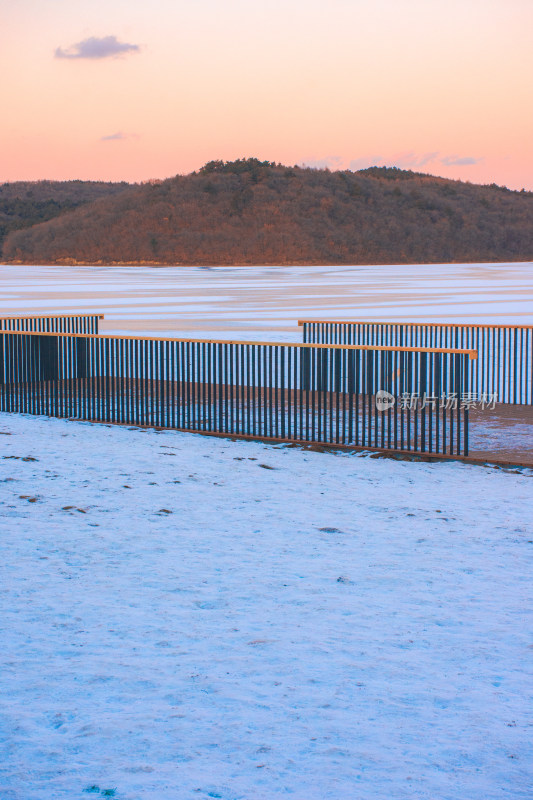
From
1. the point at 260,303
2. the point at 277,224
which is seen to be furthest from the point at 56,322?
the point at 277,224

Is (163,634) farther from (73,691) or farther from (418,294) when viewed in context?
(418,294)

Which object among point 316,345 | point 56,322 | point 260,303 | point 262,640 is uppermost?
point 260,303

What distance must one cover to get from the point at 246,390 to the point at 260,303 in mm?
20890

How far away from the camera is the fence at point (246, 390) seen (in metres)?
11.8

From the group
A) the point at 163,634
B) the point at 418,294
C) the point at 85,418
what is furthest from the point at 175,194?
the point at 163,634

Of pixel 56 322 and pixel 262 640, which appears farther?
pixel 56 322

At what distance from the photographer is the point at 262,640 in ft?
16.9

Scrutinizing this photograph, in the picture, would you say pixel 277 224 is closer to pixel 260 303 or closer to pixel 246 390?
pixel 260 303

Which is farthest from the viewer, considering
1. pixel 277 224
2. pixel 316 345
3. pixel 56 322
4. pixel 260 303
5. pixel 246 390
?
pixel 277 224

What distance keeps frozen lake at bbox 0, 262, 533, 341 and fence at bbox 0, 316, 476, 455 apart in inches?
278

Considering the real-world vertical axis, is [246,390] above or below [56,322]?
below

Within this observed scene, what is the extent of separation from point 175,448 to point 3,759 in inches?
297

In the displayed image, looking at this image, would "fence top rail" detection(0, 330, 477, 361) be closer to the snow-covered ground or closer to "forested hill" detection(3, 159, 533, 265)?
the snow-covered ground

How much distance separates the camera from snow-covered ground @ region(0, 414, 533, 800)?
12.5 ft
